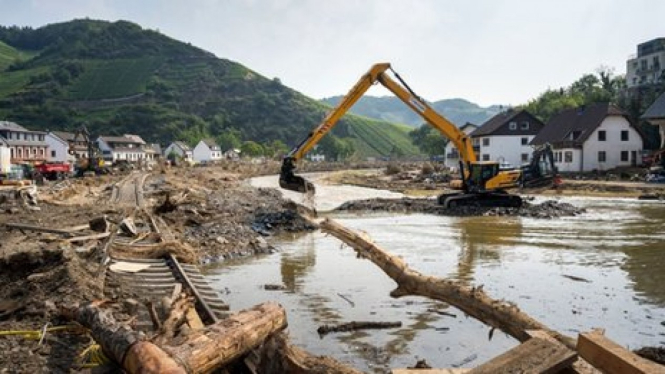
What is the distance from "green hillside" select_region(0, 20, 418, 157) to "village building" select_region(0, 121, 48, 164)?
56429 mm

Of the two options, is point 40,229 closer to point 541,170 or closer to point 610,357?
point 610,357

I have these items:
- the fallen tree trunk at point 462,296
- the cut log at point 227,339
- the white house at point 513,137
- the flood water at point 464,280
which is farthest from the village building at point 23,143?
the cut log at point 227,339

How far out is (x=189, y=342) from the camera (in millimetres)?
5219

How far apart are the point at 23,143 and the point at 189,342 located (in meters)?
77.0

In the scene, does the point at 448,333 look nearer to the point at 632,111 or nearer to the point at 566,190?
the point at 566,190

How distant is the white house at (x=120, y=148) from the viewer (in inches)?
4055

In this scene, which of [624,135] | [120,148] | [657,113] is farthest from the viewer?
[120,148]

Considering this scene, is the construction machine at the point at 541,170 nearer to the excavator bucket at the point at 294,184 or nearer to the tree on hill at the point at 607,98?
the excavator bucket at the point at 294,184

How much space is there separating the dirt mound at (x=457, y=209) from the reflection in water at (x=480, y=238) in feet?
5.03

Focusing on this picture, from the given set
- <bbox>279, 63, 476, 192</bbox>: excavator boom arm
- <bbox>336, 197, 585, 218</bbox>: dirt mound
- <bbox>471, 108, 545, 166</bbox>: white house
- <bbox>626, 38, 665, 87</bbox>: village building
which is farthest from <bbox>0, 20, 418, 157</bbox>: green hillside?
<bbox>279, 63, 476, 192</bbox>: excavator boom arm

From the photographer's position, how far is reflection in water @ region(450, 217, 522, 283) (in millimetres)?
16219

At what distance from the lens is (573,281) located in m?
13.6

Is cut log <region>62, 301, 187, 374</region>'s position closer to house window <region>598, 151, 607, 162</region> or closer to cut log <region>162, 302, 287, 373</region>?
cut log <region>162, 302, 287, 373</region>

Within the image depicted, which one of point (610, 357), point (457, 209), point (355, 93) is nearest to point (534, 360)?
point (610, 357)
